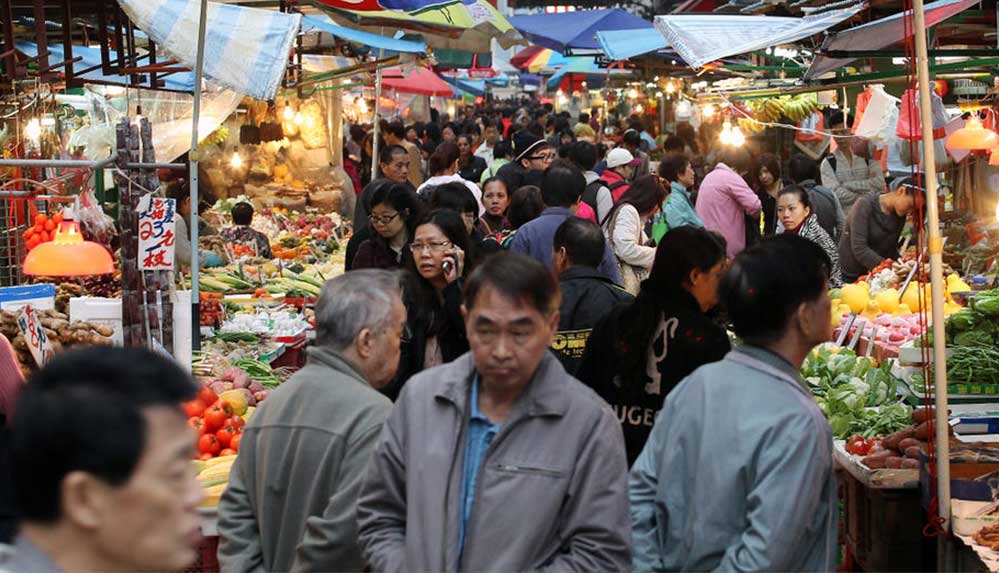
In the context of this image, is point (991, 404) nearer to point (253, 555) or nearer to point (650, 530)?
point (650, 530)

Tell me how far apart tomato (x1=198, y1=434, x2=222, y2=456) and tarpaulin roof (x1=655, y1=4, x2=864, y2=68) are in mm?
3450

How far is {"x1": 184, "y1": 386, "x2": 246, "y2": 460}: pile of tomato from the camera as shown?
225 inches

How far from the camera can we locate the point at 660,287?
4.52 meters

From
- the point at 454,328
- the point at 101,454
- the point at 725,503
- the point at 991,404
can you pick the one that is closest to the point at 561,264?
the point at 454,328

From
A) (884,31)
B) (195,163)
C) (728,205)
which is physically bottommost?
(728,205)

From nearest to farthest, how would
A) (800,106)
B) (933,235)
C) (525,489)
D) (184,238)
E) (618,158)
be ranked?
1. (525,489)
2. (933,235)
3. (184,238)
4. (618,158)
5. (800,106)

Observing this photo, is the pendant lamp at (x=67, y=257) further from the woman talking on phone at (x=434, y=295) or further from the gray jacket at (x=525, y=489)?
the gray jacket at (x=525, y=489)

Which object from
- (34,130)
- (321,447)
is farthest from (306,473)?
(34,130)

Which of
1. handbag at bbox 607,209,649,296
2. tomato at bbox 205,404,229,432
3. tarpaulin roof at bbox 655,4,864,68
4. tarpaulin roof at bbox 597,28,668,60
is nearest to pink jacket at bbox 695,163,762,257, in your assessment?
handbag at bbox 607,209,649,296

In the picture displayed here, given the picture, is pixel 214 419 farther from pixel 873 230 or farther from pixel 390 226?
pixel 873 230

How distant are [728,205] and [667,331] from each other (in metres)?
6.05

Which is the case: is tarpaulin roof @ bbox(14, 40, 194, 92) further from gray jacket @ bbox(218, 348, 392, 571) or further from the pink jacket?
gray jacket @ bbox(218, 348, 392, 571)

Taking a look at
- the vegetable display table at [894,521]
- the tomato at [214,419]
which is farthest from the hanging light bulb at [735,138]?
the tomato at [214,419]

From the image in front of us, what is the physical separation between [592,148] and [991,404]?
5.30m
